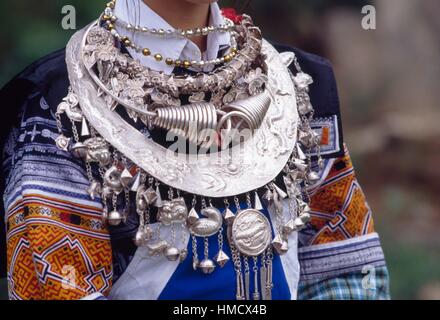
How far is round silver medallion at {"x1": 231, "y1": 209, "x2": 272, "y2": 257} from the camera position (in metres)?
1.75

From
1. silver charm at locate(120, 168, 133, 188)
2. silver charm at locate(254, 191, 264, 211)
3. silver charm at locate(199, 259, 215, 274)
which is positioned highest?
silver charm at locate(120, 168, 133, 188)

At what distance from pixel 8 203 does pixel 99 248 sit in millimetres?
185

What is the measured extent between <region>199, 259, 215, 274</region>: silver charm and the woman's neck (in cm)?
42

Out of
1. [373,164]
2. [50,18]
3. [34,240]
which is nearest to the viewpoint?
[34,240]

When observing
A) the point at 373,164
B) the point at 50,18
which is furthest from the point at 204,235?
the point at 373,164

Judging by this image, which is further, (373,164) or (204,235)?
(373,164)

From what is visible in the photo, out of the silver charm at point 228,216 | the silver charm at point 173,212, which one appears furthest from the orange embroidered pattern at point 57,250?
the silver charm at point 228,216

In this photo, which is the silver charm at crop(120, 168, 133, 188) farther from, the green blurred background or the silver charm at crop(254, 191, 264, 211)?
the green blurred background

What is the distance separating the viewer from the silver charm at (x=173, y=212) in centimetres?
171

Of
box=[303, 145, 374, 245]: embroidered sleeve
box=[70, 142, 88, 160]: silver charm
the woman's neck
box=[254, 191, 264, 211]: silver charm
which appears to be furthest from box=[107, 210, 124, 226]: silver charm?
box=[303, 145, 374, 245]: embroidered sleeve

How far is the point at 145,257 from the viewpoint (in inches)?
68.3

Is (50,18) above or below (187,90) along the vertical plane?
above

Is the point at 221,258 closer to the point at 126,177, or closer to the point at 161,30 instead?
the point at 126,177

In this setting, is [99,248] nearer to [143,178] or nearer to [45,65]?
[143,178]
